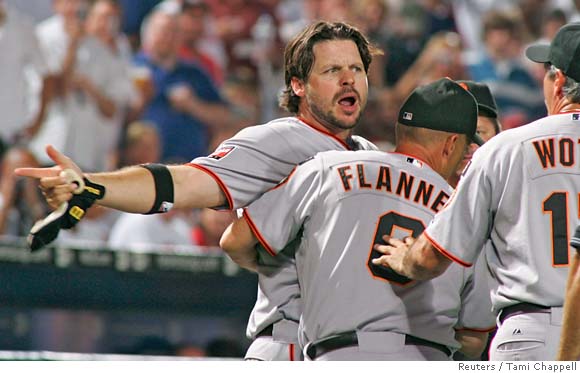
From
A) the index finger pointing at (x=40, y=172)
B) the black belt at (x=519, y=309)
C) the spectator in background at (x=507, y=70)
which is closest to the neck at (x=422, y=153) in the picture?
the black belt at (x=519, y=309)

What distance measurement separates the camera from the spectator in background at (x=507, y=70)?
855cm

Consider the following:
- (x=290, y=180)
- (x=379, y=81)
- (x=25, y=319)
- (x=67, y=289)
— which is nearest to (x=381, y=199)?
(x=290, y=180)

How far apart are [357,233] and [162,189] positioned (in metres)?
0.60

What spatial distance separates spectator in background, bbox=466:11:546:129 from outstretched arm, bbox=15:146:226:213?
18.3 feet

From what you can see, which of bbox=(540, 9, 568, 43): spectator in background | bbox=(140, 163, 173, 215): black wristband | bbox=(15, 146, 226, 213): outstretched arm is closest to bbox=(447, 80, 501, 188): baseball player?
bbox=(15, 146, 226, 213): outstretched arm

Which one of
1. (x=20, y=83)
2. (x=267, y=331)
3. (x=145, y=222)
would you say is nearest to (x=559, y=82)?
(x=267, y=331)

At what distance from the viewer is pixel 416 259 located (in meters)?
2.99

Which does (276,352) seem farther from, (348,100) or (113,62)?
(113,62)

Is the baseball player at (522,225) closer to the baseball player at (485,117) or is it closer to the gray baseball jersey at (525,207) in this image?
the gray baseball jersey at (525,207)

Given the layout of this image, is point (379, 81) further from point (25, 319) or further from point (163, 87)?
point (25, 319)

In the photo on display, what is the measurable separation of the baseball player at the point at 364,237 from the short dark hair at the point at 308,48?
39 centimetres

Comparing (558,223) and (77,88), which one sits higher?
(77,88)

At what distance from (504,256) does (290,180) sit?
672 mm

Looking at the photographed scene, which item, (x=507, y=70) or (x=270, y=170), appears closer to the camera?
(x=270, y=170)
